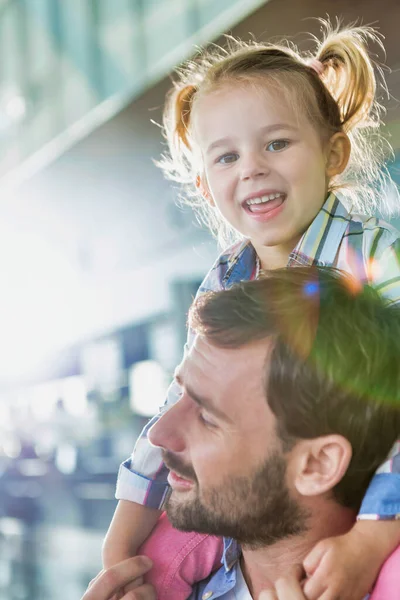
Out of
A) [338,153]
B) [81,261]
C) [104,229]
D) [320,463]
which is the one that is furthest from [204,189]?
[81,261]

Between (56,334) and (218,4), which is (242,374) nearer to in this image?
(218,4)

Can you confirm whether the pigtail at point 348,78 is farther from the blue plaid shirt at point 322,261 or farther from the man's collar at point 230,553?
the man's collar at point 230,553

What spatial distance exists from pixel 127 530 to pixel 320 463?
0.41 meters

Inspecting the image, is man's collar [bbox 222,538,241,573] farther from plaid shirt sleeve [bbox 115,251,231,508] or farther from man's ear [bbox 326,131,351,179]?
man's ear [bbox 326,131,351,179]

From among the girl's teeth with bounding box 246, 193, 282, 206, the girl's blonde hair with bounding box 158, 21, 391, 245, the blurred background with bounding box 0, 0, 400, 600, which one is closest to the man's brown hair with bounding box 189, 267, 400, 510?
the girl's teeth with bounding box 246, 193, 282, 206

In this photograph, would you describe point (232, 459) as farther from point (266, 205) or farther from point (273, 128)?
point (273, 128)

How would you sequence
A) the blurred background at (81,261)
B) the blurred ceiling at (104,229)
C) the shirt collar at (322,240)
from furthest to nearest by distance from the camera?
the blurred ceiling at (104,229) < the blurred background at (81,261) < the shirt collar at (322,240)

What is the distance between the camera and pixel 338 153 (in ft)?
4.74

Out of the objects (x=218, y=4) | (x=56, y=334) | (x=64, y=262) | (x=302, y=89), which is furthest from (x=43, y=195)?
(x=302, y=89)

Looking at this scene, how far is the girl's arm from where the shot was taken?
124 centimetres

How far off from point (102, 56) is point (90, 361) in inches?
151

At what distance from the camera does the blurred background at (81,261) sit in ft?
22.2

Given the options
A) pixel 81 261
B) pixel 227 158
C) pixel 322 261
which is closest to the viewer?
pixel 322 261

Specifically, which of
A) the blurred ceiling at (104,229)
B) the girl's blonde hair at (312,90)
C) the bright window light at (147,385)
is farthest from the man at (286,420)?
the bright window light at (147,385)
